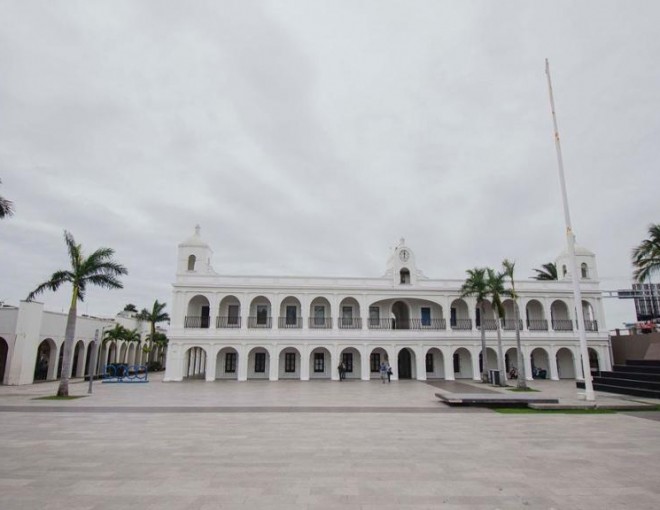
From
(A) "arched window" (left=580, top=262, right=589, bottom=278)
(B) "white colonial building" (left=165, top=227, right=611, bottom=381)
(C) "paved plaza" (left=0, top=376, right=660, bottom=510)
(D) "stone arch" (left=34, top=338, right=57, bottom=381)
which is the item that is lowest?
Answer: (C) "paved plaza" (left=0, top=376, right=660, bottom=510)

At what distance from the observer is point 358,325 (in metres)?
33.9

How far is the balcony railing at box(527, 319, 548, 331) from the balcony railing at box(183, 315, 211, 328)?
2659cm

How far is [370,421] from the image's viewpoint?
42.3 ft

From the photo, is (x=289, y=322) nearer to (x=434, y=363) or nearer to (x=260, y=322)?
(x=260, y=322)

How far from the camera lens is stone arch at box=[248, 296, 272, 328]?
33938 millimetres

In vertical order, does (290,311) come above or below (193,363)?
above

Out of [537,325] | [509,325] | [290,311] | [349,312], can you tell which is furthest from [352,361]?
[537,325]

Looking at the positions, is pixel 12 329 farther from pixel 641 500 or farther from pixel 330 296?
pixel 641 500

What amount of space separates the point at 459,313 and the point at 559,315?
8973 millimetres

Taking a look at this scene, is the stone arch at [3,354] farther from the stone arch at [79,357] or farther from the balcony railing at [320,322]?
the balcony railing at [320,322]

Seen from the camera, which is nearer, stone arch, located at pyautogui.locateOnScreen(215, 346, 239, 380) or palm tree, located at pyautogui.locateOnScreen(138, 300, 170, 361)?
stone arch, located at pyautogui.locateOnScreen(215, 346, 239, 380)

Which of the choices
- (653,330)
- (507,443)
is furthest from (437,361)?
(507,443)

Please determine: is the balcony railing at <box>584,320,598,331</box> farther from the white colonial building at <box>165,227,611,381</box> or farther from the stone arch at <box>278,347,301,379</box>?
the stone arch at <box>278,347,301,379</box>

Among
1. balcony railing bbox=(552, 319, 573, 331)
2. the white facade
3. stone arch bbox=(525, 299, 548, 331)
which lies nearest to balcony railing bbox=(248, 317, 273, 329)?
the white facade
